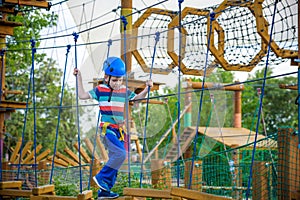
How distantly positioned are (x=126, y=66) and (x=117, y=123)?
1.55ft

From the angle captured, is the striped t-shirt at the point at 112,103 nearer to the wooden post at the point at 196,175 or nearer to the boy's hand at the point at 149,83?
the boy's hand at the point at 149,83

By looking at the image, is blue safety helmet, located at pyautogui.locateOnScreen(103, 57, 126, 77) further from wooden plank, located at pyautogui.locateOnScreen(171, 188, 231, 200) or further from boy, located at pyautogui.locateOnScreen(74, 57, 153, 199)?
wooden plank, located at pyautogui.locateOnScreen(171, 188, 231, 200)

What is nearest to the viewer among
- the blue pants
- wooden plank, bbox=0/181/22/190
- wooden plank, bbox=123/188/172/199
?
the blue pants

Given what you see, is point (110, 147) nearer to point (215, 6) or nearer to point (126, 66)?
point (126, 66)

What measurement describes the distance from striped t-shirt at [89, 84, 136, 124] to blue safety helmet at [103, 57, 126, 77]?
0.10 metres

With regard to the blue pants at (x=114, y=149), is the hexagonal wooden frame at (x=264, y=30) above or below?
above

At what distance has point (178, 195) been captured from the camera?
4336 mm

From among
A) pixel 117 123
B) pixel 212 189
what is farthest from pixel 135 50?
pixel 212 189

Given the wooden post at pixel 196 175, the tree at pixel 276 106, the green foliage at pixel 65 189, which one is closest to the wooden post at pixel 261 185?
the wooden post at pixel 196 175

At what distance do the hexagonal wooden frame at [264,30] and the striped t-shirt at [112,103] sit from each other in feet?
5.82

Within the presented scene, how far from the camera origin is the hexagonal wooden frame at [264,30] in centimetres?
576

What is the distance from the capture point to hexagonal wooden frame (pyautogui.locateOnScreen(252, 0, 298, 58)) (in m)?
5.76

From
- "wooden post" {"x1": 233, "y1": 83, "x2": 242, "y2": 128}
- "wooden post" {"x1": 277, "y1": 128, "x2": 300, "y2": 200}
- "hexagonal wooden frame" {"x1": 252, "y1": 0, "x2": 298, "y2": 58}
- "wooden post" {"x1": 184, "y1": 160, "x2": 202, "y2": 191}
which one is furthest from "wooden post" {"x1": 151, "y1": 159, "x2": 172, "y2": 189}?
"wooden post" {"x1": 233, "y1": 83, "x2": 242, "y2": 128}

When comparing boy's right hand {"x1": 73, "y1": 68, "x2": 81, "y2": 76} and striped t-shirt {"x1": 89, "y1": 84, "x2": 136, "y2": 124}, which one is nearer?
striped t-shirt {"x1": 89, "y1": 84, "x2": 136, "y2": 124}
